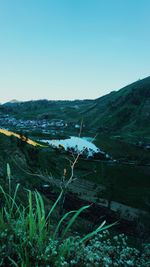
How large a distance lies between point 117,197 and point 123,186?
13445 millimetres

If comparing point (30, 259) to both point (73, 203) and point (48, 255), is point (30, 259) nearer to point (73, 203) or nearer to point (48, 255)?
point (48, 255)

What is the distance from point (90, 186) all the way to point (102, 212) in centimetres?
2123

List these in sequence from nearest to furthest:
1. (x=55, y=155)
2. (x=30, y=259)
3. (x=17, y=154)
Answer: (x=30, y=259) → (x=17, y=154) → (x=55, y=155)

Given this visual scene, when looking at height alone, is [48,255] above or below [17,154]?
above

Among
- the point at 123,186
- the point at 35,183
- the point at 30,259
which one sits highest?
the point at 30,259

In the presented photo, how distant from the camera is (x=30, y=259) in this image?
527 centimetres

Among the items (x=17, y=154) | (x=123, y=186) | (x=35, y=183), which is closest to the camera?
(x=35, y=183)

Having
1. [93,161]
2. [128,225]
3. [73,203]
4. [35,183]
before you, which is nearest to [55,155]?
[93,161]

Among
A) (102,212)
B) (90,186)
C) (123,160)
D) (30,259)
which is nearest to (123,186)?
(90,186)

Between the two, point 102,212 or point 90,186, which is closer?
point 102,212

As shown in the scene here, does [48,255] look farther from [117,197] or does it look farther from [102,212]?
[117,197]

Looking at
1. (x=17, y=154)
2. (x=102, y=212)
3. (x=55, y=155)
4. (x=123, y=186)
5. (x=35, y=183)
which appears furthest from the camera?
(x=55, y=155)

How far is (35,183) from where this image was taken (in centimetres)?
6034

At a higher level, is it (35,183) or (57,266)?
(57,266)
